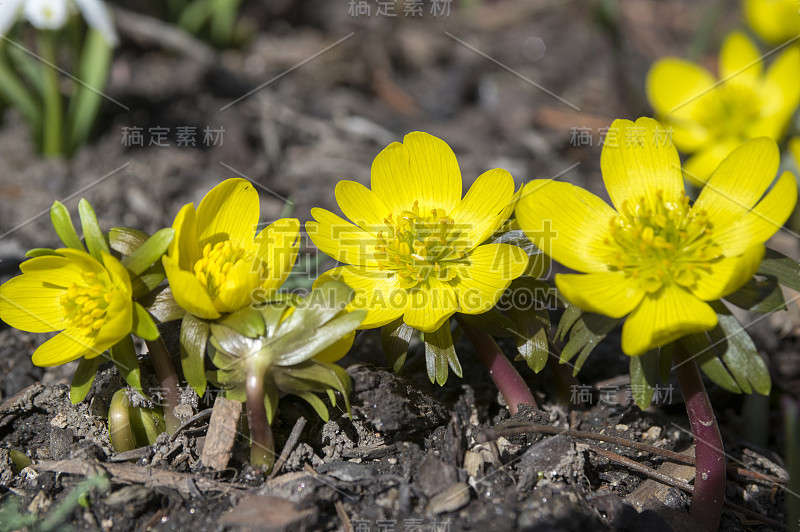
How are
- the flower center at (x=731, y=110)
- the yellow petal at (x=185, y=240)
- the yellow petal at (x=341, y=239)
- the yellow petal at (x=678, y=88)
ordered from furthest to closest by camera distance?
the yellow petal at (x=678, y=88) < the flower center at (x=731, y=110) < the yellow petal at (x=341, y=239) < the yellow petal at (x=185, y=240)

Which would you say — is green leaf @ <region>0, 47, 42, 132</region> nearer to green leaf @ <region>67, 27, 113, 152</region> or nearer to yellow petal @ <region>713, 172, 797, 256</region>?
green leaf @ <region>67, 27, 113, 152</region>

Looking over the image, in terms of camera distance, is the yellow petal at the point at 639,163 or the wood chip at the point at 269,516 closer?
the wood chip at the point at 269,516

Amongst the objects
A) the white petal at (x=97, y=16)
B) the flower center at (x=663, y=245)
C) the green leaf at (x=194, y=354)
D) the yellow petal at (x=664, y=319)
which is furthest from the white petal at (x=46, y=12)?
the yellow petal at (x=664, y=319)

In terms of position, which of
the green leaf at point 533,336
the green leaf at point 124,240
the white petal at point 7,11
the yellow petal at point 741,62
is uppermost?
the yellow petal at point 741,62

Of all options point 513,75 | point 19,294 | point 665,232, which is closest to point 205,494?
point 19,294

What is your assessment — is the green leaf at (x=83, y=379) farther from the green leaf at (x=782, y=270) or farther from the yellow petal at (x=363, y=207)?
the green leaf at (x=782, y=270)

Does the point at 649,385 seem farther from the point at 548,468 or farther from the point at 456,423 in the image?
the point at 456,423

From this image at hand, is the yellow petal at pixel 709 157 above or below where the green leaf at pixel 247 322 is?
above
